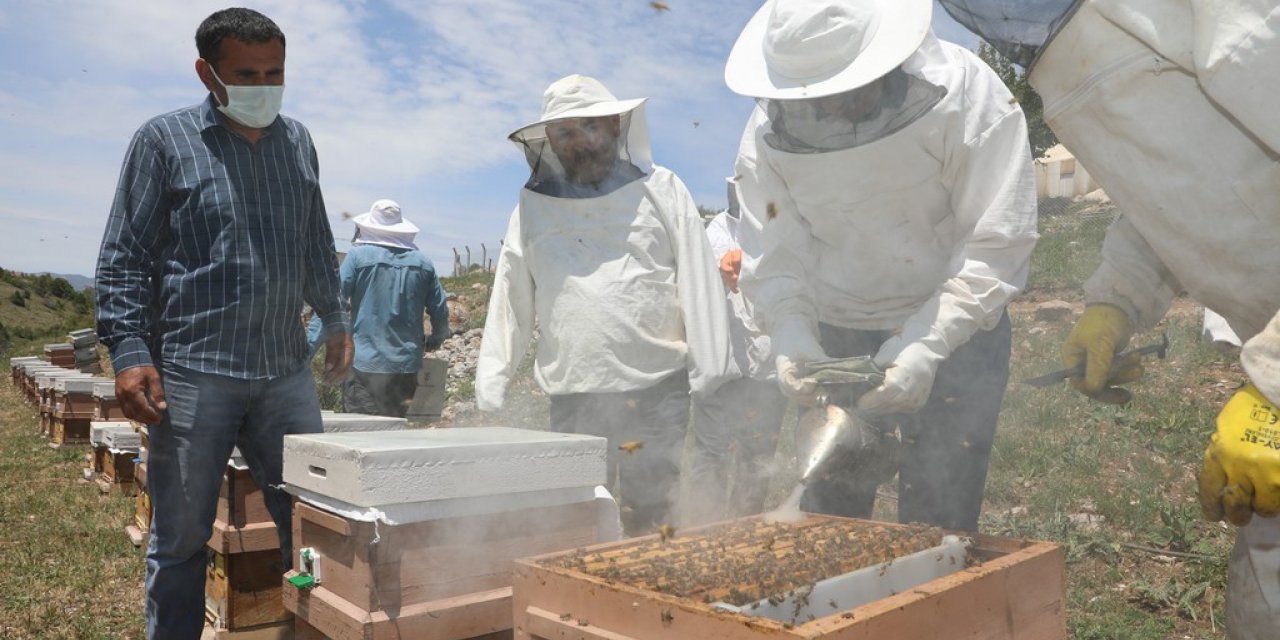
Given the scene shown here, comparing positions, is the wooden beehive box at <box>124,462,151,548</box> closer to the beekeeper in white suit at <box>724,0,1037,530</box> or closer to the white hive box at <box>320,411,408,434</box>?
the white hive box at <box>320,411,408,434</box>

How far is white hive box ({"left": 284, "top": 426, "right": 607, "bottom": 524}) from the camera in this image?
1.90m

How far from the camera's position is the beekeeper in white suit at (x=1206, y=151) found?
4.49ft

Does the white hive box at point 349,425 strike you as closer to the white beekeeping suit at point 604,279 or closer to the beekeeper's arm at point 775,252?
the white beekeeping suit at point 604,279

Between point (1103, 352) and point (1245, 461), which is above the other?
point (1103, 352)

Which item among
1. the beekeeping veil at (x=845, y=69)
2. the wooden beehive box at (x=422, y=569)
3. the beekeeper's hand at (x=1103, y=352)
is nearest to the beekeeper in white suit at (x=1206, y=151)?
the beekeeper's hand at (x=1103, y=352)

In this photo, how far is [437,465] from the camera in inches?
76.5

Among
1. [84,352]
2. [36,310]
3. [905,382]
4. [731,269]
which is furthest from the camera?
[36,310]

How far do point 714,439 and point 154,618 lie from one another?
2.18 meters

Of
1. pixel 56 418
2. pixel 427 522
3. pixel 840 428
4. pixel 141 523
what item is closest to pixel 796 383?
pixel 840 428

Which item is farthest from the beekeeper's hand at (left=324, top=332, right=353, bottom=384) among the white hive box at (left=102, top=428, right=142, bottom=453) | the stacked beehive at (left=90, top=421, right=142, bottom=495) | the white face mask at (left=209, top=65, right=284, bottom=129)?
the white hive box at (left=102, top=428, right=142, bottom=453)

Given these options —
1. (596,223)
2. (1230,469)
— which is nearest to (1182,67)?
(1230,469)

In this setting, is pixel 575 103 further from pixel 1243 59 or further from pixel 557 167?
pixel 1243 59

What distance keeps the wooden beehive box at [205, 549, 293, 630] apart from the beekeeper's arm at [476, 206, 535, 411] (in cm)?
96

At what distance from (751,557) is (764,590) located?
0.29 m
